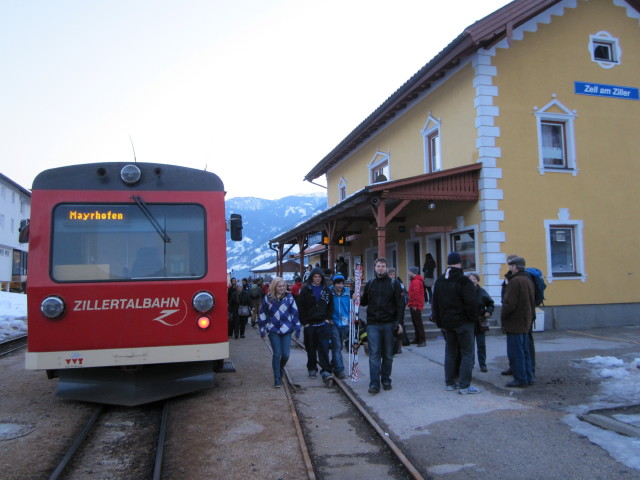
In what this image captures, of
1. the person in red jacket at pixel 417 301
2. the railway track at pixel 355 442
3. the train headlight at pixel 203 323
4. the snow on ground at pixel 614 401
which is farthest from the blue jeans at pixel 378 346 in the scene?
the person in red jacket at pixel 417 301

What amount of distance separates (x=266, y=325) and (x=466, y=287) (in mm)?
2831

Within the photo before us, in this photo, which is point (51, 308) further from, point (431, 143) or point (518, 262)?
point (431, 143)

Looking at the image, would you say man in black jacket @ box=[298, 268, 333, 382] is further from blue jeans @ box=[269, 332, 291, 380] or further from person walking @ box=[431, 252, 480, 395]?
person walking @ box=[431, 252, 480, 395]

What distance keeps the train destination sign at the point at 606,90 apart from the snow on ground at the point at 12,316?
17.6 m

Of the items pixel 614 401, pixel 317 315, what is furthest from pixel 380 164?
pixel 614 401

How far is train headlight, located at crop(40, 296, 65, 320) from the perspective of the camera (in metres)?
5.80

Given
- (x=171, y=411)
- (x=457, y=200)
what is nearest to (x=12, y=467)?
(x=171, y=411)

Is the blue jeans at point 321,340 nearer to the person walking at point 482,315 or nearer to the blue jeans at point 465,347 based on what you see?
the blue jeans at point 465,347

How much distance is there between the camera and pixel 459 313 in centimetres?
675

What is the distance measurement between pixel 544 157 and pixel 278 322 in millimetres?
9605

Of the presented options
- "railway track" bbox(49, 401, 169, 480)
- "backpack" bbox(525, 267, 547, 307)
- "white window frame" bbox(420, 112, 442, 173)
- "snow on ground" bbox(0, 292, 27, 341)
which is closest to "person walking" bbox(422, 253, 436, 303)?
"white window frame" bbox(420, 112, 442, 173)

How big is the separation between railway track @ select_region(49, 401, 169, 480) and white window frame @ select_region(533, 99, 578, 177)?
11300 mm

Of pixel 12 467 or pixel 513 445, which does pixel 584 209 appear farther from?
pixel 12 467

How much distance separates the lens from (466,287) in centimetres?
674
